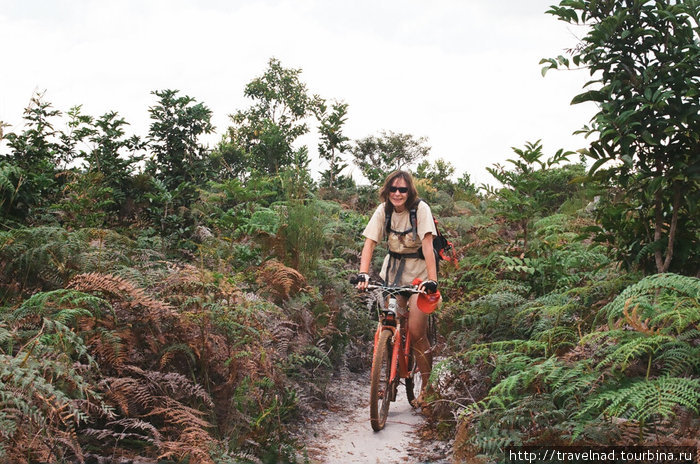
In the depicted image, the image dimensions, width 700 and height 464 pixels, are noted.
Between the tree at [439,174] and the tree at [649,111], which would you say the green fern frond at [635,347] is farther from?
the tree at [439,174]

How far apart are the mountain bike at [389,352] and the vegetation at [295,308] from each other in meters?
0.42

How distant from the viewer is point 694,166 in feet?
15.4

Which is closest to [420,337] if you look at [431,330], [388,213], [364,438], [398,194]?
[431,330]

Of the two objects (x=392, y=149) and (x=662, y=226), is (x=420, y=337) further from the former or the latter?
(x=392, y=149)

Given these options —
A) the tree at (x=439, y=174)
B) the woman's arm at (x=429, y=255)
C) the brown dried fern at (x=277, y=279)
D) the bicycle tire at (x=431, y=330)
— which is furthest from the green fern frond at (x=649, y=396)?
the tree at (x=439, y=174)

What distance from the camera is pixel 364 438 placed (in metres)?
5.20

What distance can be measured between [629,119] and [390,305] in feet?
8.64

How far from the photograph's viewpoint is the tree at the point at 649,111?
4715 millimetres

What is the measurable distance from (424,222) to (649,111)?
2.15m

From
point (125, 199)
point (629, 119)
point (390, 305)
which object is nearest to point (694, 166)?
point (629, 119)

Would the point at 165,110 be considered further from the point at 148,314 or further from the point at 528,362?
the point at 528,362

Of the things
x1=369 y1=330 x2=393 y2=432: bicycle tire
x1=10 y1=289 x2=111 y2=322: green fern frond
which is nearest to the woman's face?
x1=369 y1=330 x2=393 y2=432: bicycle tire

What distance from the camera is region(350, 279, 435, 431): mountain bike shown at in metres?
5.12

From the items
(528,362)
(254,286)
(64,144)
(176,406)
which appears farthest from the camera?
(64,144)
